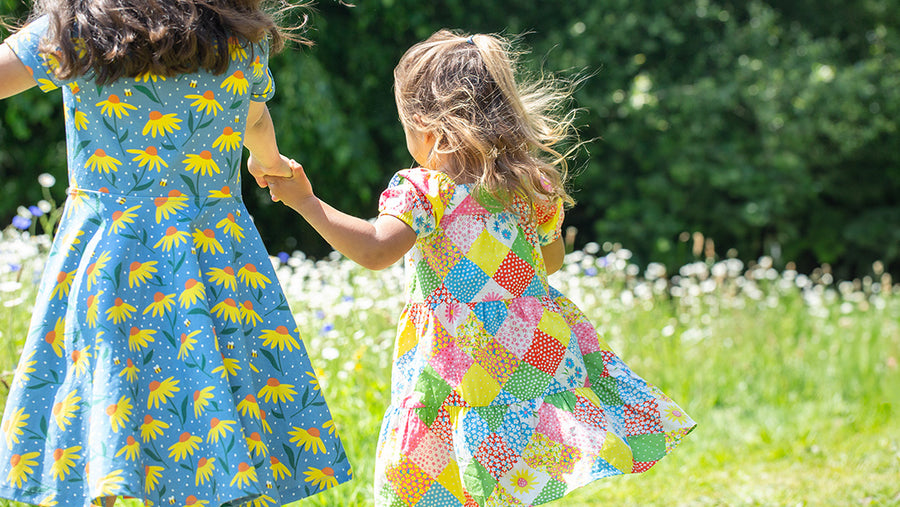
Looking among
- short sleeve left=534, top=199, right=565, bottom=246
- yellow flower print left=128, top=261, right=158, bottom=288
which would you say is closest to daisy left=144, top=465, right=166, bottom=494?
yellow flower print left=128, top=261, right=158, bottom=288

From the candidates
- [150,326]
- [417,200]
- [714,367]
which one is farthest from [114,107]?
[714,367]

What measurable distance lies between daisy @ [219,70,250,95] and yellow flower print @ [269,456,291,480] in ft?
2.66

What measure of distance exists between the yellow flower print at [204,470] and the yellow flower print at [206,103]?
2.38 feet

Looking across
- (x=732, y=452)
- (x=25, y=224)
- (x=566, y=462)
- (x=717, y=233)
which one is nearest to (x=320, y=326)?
(x=25, y=224)

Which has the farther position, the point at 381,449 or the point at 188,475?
the point at 381,449

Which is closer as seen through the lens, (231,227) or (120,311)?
(120,311)

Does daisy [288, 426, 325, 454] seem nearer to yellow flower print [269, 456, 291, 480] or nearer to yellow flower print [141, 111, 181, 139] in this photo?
yellow flower print [269, 456, 291, 480]

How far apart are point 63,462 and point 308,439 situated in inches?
19.7

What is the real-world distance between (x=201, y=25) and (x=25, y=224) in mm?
1750

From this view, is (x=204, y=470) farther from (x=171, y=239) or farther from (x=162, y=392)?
(x=171, y=239)

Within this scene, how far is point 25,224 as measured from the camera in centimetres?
312

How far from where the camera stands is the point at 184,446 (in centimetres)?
173

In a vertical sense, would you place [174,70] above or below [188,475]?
above

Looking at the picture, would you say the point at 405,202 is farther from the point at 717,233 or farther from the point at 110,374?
the point at 717,233
